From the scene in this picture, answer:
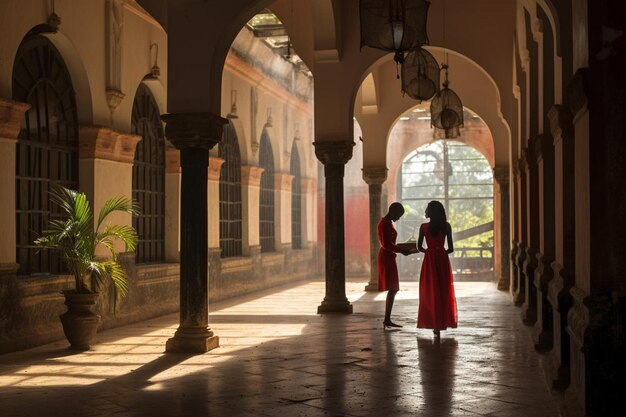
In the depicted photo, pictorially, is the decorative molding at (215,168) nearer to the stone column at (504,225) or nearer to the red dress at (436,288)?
the stone column at (504,225)

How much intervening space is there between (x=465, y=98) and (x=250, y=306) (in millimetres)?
7659

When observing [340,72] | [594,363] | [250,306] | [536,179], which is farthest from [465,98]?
[594,363]

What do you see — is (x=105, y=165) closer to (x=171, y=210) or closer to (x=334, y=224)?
(x=171, y=210)

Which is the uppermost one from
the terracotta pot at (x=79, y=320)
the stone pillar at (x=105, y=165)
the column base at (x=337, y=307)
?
the stone pillar at (x=105, y=165)

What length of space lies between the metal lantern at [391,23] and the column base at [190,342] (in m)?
3.71

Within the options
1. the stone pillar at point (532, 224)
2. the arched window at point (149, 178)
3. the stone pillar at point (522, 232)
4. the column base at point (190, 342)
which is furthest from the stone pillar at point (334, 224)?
the column base at point (190, 342)

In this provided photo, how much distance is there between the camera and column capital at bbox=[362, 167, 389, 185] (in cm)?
1945

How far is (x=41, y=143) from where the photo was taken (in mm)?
10695

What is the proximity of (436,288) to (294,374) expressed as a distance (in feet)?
9.68

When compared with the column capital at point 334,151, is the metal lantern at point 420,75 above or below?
above

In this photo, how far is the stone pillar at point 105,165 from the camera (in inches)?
452

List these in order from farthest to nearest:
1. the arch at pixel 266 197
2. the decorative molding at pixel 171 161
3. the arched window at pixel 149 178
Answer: the arch at pixel 266 197 < the decorative molding at pixel 171 161 < the arched window at pixel 149 178

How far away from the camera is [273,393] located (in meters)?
6.66

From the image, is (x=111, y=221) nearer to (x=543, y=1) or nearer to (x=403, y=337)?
(x=403, y=337)
